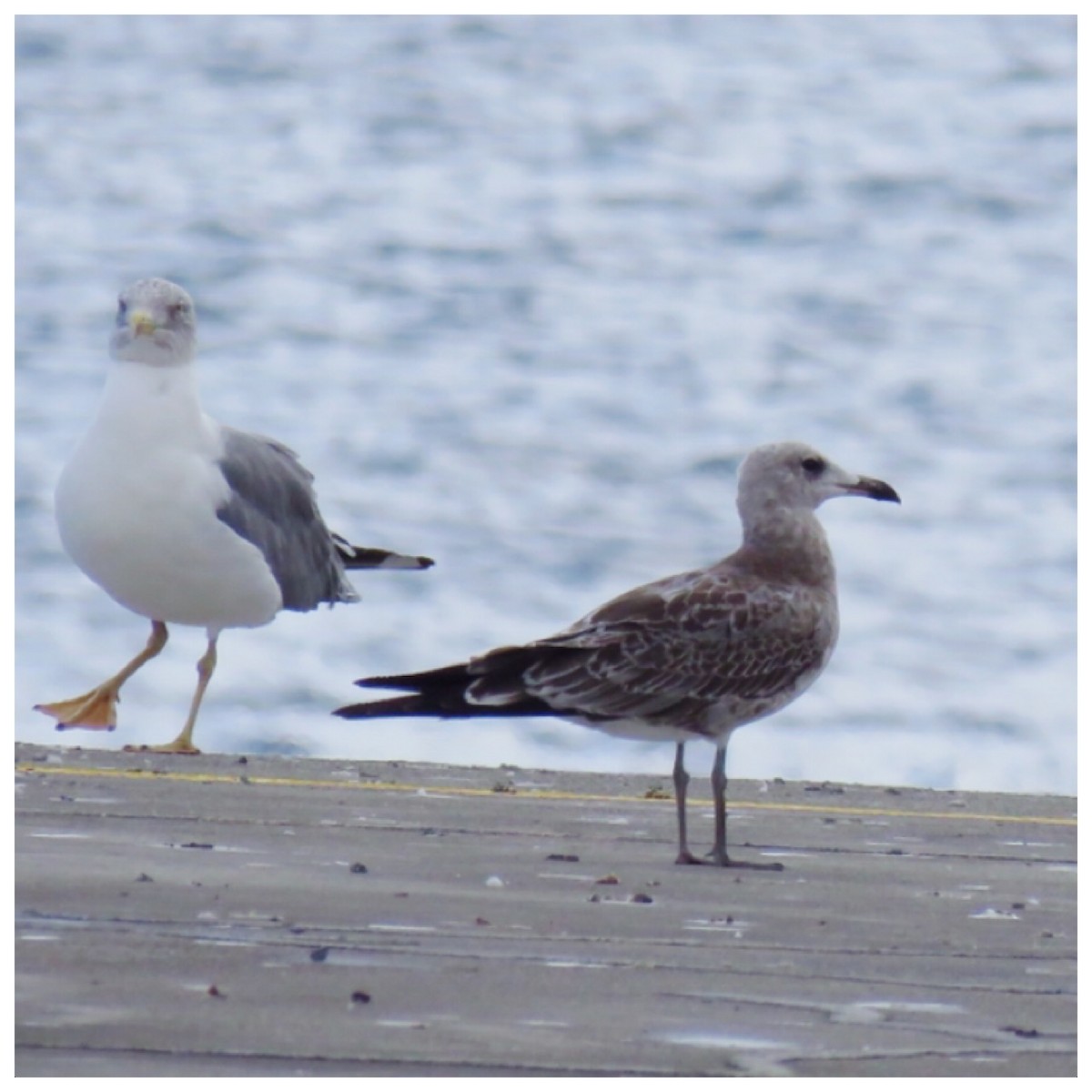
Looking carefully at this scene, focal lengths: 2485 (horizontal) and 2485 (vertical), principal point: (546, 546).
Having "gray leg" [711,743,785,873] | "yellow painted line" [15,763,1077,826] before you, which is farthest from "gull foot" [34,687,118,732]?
"gray leg" [711,743,785,873]

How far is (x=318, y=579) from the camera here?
8875 millimetres

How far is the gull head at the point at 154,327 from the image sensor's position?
7910 mm

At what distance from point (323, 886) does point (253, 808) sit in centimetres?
101

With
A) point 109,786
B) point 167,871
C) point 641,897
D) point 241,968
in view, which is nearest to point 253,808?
point 109,786

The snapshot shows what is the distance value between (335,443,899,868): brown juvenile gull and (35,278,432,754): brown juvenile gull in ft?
5.20

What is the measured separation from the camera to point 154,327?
7.94 metres

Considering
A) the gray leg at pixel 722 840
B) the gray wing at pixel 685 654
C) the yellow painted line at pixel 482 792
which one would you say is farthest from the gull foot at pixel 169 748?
the gray leg at pixel 722 840

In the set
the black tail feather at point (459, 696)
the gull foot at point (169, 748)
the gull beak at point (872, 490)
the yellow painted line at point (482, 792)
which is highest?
the gull beak at point (872, 490)

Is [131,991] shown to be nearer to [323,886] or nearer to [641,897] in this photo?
[323,886]

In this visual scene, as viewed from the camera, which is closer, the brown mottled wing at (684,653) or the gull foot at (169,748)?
the brown mottled wing at (684,653)

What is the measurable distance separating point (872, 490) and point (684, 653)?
2.89 feet

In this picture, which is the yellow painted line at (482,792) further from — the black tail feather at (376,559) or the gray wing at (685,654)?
the black tail feather at (376,559)

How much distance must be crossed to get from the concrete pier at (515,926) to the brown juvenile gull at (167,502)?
866 mm

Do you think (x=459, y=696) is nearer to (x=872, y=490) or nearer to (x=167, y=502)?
(x=872, y=490)
